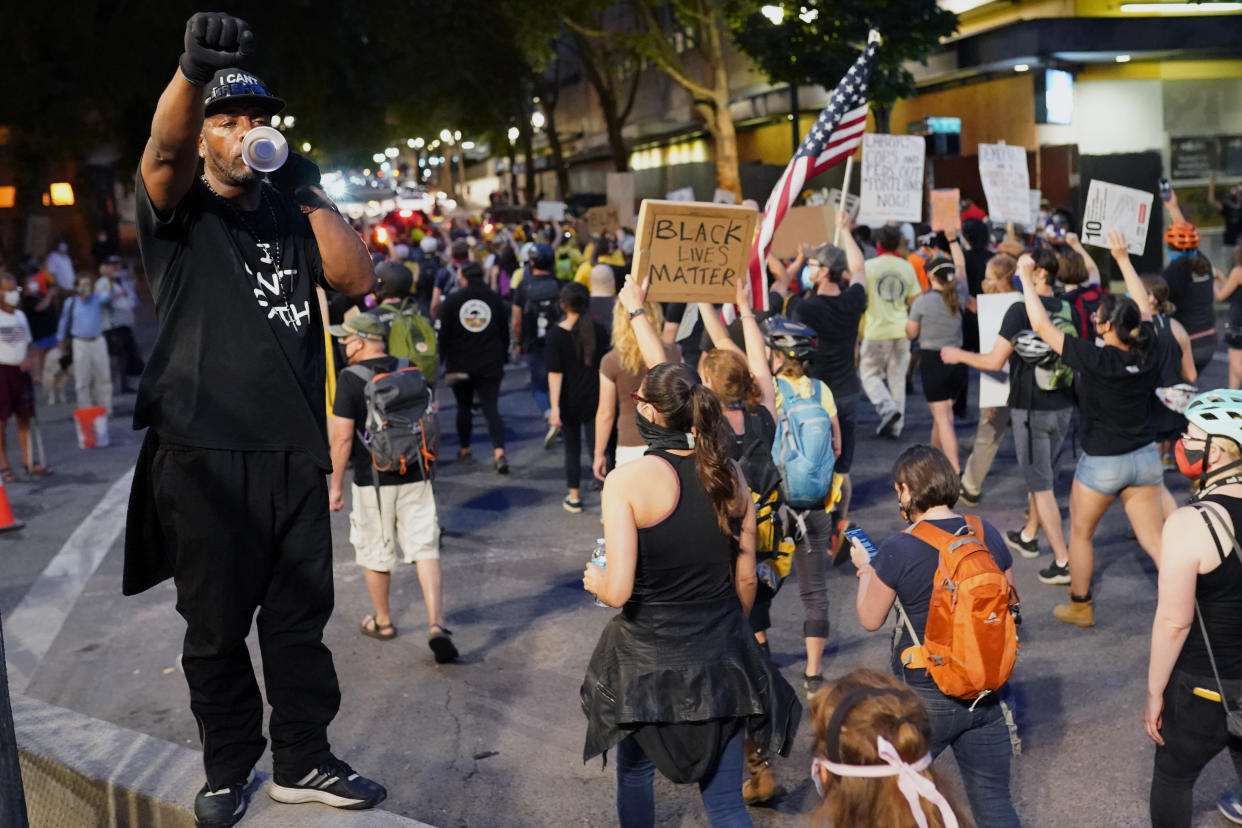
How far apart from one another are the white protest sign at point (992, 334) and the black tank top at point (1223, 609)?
16.3ft

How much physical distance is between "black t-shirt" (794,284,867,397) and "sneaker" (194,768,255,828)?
6262 millimetres

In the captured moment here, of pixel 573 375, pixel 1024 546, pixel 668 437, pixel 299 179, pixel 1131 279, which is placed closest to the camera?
pixel 299 179

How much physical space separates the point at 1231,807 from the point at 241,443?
3912mm

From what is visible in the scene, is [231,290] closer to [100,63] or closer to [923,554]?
[923,554]

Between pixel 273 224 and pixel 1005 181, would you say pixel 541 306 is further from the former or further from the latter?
pixel 273 224

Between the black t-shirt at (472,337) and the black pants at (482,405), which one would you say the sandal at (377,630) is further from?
the black t-shirt at (472,337)

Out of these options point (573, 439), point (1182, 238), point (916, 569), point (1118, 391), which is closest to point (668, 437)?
point (916, 569)

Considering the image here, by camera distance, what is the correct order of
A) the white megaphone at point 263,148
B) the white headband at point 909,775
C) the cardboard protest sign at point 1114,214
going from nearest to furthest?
the white headband at point 909,775 < the white megaphone at point 263,148 < the cardboard protest sign at point 1114,214

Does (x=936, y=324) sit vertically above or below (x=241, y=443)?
below

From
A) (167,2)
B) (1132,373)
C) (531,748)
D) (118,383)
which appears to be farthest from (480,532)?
(167,2)

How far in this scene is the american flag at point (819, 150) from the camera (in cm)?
832

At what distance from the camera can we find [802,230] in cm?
1327

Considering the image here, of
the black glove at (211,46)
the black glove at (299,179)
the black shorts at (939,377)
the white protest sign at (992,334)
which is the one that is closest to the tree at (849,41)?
the black shorts at (939,377)

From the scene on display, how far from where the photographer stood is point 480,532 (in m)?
10.1
